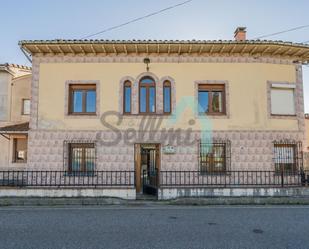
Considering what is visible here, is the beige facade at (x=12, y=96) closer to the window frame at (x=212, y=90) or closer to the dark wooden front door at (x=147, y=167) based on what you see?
the dark wooden front door at (x=147, y=167)

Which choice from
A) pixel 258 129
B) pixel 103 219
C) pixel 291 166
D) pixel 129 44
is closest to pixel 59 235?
pixel 103 219

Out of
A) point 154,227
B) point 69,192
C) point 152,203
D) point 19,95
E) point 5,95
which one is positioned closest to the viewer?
point 154,227

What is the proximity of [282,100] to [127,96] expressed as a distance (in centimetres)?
689

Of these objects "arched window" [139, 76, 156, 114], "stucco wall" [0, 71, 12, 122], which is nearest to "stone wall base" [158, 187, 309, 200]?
"arched window" [139, 76, 156, 114]

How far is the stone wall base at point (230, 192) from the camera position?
10.2 metres

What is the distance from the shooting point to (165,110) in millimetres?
12250

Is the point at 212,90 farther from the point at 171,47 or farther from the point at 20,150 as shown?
the point at 20,150

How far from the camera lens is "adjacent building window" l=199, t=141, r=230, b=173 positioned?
39.1ft

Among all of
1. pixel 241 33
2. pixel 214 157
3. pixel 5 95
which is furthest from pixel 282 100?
pixel 5 95

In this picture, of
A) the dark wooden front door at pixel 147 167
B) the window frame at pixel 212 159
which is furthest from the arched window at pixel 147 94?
the window frame at pixel 212 159

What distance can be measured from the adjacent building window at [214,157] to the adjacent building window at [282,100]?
2.77m

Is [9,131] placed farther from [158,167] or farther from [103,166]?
[158,167]

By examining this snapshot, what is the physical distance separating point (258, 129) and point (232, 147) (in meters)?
1.39

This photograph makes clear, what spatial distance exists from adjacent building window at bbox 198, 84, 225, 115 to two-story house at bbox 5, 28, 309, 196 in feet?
0.14
